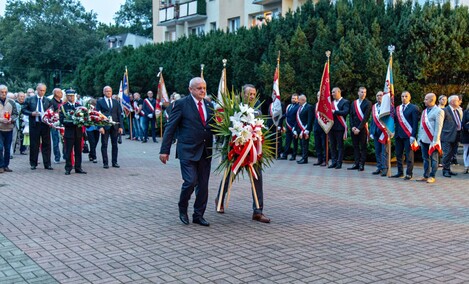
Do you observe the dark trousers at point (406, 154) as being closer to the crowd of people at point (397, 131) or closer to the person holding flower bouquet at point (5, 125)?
the crowd of people at point (397, 131)

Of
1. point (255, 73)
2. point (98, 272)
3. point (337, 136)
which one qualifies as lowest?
point (98, 272)

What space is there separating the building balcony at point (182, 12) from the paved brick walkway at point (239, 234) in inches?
1212

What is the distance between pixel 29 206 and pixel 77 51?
176 ft

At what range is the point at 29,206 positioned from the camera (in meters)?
9.77

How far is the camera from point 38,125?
594 inches

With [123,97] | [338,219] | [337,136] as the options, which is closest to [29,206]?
[338,219]

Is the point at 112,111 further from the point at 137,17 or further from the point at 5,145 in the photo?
the point at 137,17

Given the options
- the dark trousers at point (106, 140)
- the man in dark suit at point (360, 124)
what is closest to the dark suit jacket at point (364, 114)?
the man in dark suit at point (360, 124)

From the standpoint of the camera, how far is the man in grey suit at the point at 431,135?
12.8 metres

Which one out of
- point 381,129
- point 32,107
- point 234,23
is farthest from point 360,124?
point 234,23

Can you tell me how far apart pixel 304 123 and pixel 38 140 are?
7.37 m

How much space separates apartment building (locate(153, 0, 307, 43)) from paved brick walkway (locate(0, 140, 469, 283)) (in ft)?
77.5

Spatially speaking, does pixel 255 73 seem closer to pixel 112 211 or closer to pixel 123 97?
pixel 123 97

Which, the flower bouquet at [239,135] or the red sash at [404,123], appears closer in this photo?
the flower bouquet at [239,135]
